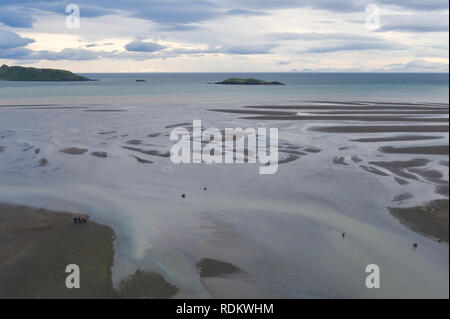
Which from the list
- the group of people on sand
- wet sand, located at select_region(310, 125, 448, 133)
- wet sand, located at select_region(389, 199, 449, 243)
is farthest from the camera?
wet sand, located at select_region(310, 125, 448, 133)

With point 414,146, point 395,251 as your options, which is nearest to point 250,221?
point 395,251

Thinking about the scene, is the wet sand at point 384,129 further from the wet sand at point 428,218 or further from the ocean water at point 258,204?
the wet sand at point 428,218

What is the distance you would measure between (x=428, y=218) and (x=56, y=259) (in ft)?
62.4

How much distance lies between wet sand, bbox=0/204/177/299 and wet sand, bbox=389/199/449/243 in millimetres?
Result: 12876

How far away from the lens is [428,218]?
21891mm

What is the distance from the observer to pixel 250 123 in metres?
58.5

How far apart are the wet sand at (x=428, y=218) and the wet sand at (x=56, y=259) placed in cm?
1288

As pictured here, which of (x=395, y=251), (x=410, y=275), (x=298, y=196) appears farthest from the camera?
(x=298, y=196)

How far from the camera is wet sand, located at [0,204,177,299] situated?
1639 cm

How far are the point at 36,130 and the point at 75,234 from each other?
119ft

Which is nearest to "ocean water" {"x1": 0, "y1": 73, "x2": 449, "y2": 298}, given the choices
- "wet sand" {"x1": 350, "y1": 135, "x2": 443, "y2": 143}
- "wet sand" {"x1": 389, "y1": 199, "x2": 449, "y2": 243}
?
"wet sand" {"x1": 350, "y1": 135, "x2": 443, "y2": 143}

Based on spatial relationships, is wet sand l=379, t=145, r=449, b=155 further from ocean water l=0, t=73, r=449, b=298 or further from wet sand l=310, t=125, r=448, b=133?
wet sand l=310, t=125, r=448, b=133

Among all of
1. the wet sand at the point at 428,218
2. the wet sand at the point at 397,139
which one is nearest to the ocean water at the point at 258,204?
the wet sand at the point at 397,139
